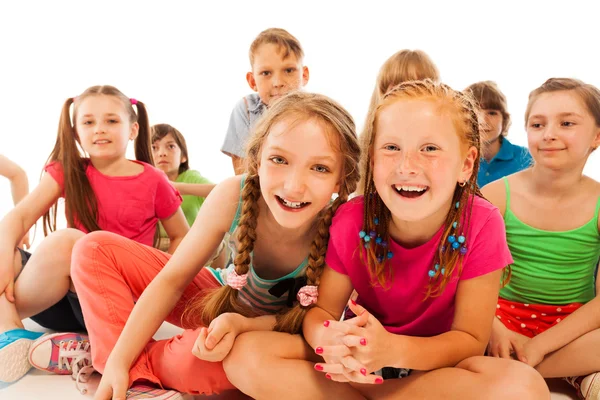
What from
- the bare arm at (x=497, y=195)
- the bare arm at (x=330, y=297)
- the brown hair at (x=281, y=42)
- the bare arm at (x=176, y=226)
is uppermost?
the brown hair at (x=281, y=42)

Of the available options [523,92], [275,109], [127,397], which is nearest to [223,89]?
[523,92]

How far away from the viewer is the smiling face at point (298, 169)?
Answer: 102cm

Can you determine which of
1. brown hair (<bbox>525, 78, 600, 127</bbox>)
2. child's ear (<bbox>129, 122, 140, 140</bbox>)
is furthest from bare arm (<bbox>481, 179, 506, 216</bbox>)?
child's ear (<bbox>129, 122, 140, 140</bbox>)

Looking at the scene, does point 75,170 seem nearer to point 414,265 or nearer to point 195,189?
point 195,189

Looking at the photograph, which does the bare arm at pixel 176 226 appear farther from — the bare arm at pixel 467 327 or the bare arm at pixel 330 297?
the bare arm at pixel 467 327

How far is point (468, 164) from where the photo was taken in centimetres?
102

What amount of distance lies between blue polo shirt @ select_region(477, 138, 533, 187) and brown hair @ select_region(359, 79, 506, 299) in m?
0.91

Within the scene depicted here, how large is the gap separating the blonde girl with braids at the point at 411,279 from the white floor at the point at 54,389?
0.63ft

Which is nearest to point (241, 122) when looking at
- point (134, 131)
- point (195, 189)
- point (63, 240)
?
point (195, 189)

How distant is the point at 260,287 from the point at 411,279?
0.30 m

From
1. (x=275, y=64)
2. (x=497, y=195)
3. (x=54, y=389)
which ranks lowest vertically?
(x=54, y=389)

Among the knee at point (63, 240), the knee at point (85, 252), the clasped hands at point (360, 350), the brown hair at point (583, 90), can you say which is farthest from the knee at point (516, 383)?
the knee at point (63, 240)

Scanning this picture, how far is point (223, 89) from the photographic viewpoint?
2965 millimetres

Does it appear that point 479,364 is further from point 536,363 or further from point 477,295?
point 536,363
